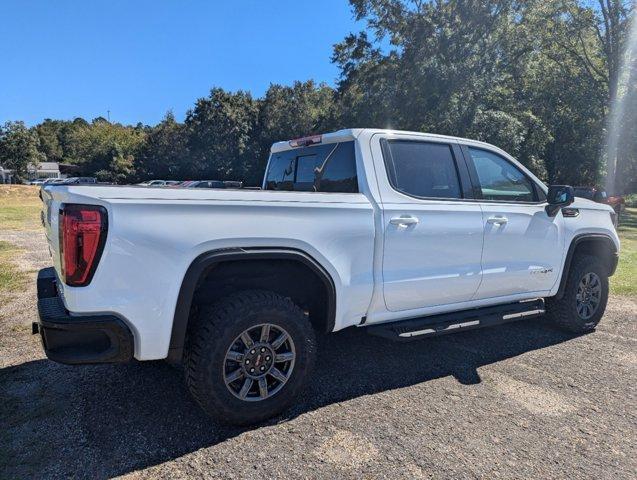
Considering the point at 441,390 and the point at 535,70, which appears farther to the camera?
the point at 535,70

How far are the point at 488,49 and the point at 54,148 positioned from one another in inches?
4043

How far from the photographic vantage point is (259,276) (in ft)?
10.6

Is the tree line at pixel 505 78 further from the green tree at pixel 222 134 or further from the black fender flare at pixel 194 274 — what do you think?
the black fender flare at pixel 194 274

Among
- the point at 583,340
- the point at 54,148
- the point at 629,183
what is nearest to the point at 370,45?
the point at 583,340

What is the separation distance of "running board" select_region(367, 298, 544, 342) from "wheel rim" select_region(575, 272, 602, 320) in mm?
753

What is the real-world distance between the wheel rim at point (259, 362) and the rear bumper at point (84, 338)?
63 cm

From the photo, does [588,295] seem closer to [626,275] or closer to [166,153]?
[626,275]

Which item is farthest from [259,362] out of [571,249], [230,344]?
[571,249]

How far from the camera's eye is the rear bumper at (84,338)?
8.13ft

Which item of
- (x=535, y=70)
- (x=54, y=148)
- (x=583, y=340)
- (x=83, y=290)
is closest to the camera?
(x=83, y=290)

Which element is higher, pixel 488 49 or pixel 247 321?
pixel 488 49

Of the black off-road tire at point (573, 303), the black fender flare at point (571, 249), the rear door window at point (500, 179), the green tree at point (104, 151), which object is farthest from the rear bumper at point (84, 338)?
the green tree at point (104, 151)

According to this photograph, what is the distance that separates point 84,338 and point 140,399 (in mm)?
1005

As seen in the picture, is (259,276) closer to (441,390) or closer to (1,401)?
(441,390)
